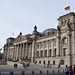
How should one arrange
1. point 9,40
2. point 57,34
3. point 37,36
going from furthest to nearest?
1. point 9,40
2. point 37,36
3. point 57,34

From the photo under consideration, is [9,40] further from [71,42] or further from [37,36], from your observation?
[71,42]

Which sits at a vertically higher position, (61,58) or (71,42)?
(71,42)

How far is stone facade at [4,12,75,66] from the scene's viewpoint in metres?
87.8

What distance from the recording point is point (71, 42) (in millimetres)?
87438

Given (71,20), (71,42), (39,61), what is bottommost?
(39,61)

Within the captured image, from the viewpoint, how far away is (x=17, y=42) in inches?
4929

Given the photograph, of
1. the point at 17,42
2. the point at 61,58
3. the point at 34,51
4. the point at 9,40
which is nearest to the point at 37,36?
the point at 34,51

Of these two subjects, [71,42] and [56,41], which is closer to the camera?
[71,42]

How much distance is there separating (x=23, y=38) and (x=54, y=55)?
27209 millimetres

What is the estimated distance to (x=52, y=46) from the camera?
9900cm

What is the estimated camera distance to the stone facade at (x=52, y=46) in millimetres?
87812

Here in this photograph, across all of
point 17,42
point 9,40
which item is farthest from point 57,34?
point 9,40

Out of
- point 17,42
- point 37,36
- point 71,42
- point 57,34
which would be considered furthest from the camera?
point 17,42

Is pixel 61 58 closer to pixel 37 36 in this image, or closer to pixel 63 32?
pixel 63 32
